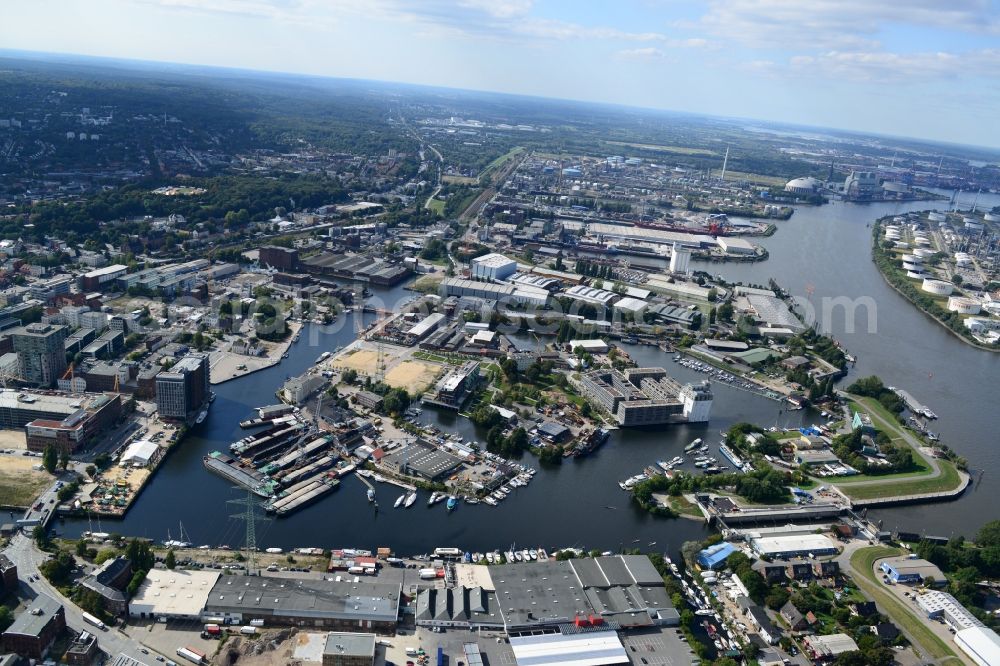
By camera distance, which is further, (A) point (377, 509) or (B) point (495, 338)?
(B) point (495, 338)

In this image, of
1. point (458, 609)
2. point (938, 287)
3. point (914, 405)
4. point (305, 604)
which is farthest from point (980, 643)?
point (938, 287)

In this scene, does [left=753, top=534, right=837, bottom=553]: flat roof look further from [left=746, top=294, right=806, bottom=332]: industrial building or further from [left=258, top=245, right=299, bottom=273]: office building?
[left=258, top=245, right=299, bottom=273]: office building

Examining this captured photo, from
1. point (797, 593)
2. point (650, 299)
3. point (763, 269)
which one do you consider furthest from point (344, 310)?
point (763, 269)

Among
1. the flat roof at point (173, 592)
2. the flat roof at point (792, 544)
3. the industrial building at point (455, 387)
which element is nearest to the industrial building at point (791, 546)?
the flat roof at point (792, 544)

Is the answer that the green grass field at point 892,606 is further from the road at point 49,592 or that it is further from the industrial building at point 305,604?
→ the road at point 49,592

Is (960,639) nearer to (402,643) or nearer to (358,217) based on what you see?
(402,643)

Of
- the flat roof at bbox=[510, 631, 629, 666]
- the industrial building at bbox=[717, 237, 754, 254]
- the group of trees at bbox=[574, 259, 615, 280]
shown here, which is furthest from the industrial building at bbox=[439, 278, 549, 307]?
the flat roof at bbox=[510, 631, 629, 666]
